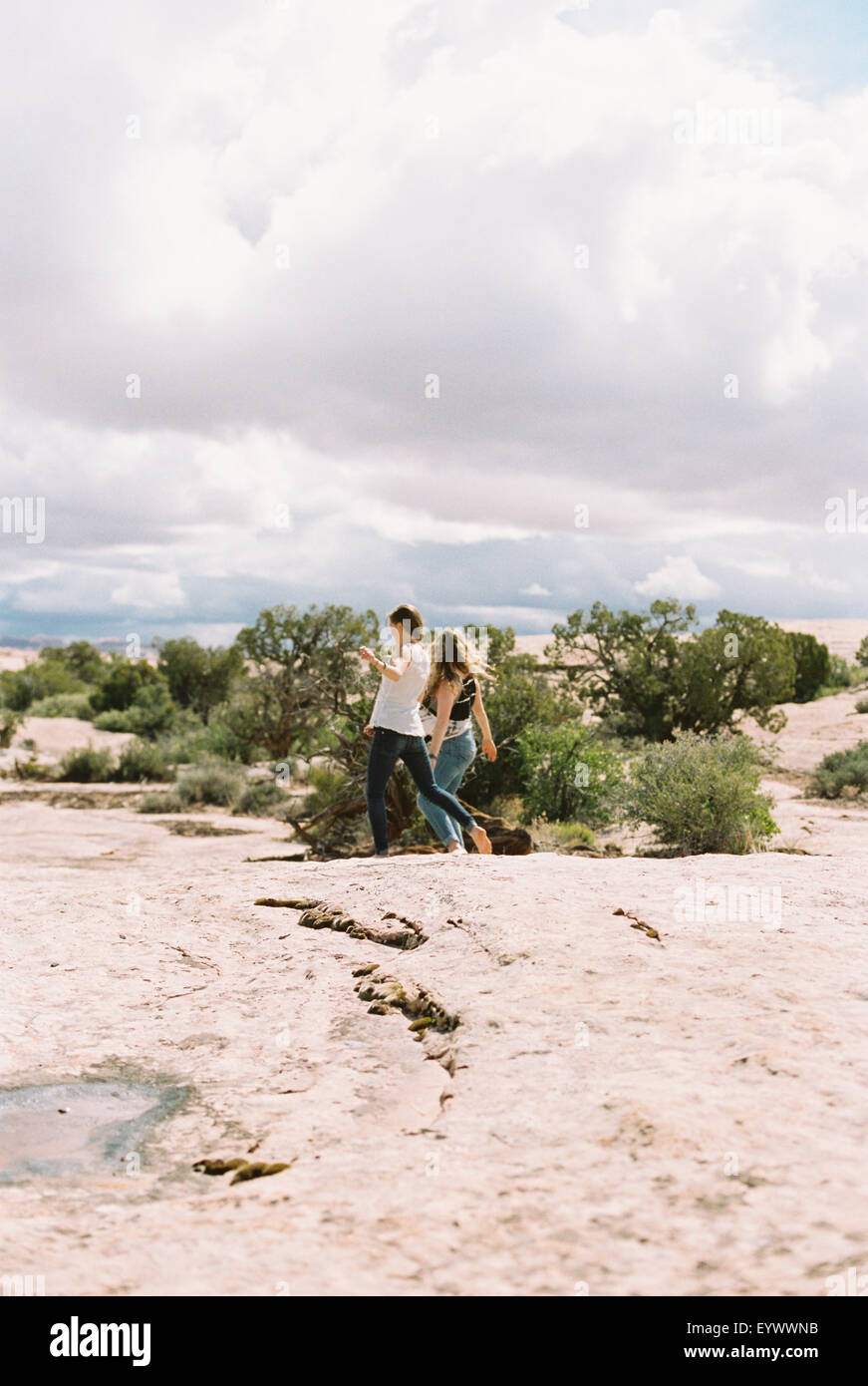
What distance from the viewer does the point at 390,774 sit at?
788cm

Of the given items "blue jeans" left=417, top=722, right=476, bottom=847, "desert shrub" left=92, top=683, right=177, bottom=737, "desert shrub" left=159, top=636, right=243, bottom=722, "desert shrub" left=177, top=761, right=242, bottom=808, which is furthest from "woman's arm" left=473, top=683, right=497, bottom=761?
"desert shrub" left=159, top=636, right=243, bottom=722

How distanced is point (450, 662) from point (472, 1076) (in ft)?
15.4

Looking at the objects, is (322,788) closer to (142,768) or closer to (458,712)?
(458,712)

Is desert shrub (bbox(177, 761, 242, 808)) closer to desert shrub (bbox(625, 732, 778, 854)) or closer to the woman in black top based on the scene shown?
desert shrub (bbox(625, 732, 778, 854))

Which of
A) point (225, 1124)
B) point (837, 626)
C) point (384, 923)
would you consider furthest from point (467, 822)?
point (837, 626)

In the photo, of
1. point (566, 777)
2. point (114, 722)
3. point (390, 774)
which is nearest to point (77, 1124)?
point (390, 774)

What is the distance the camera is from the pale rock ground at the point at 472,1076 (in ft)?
8.39

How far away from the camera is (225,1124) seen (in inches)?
144

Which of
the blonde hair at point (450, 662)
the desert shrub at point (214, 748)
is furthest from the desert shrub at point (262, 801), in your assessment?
the blonde hair at point (450, 662)

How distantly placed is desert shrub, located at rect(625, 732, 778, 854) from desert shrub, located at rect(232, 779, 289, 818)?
7.39 m

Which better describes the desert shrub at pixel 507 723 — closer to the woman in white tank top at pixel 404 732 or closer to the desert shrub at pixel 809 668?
the woman in white tank top at pixel 404 732

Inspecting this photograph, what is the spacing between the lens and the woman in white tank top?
7797 mm
